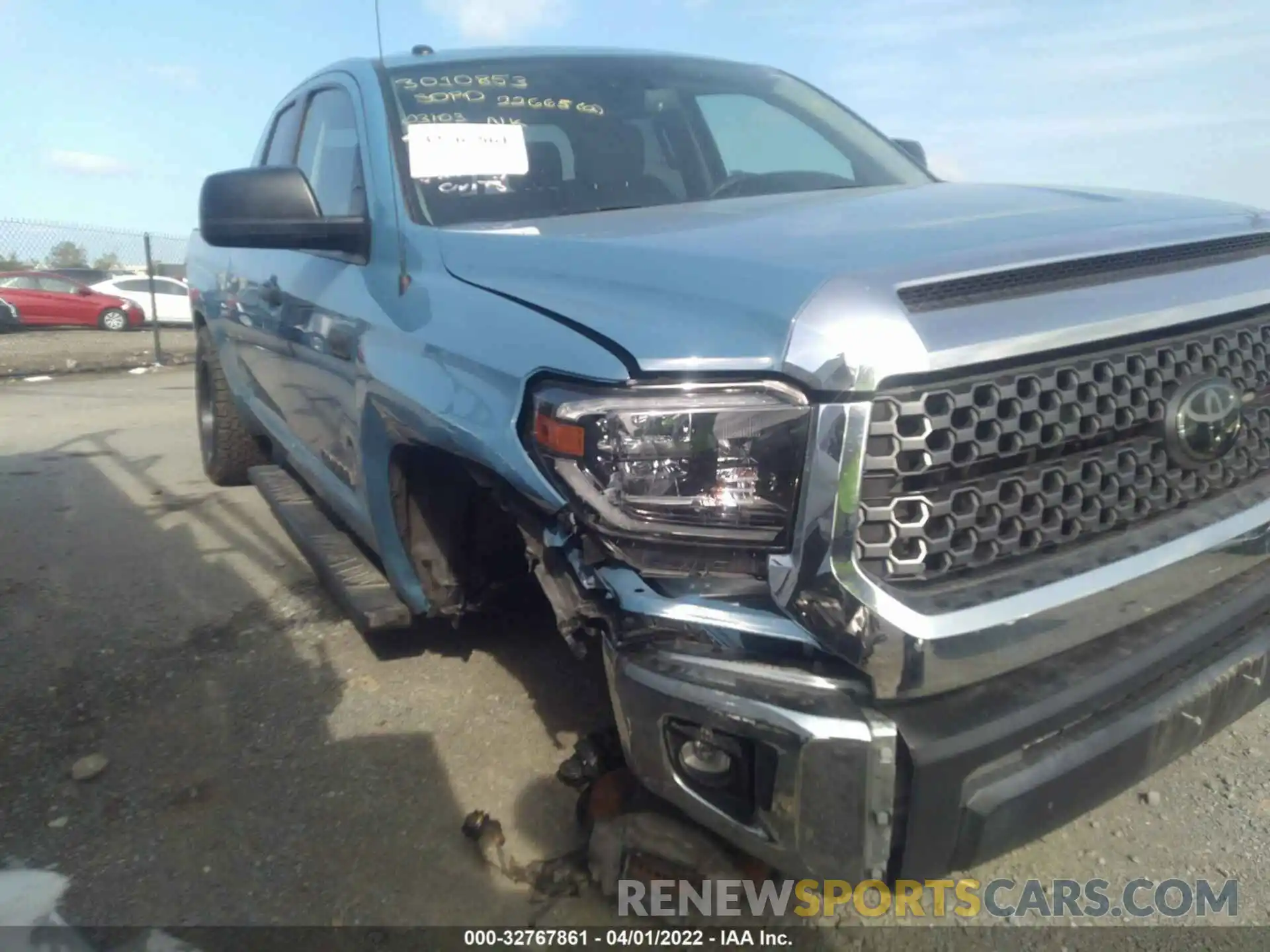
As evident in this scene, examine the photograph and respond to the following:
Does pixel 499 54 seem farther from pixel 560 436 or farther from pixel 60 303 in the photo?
pixel 60 303

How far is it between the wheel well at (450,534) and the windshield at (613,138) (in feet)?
2.17

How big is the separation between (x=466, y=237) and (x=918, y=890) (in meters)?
1.80

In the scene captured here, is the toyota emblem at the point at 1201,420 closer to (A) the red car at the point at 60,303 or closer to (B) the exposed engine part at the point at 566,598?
(B) the exposed engine part at the point at 566,598

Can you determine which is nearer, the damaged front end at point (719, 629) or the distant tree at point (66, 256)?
the damaged front end at point (719, 629)

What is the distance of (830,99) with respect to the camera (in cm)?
400

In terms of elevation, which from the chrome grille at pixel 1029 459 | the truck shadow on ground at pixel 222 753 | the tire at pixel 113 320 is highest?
the chrome grille at pixel 1029 459

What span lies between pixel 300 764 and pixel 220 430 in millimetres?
3131

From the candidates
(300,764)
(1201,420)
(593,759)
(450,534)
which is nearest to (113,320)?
(300,764)

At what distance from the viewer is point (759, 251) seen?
192 centimetres

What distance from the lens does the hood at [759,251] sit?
1.74 metres

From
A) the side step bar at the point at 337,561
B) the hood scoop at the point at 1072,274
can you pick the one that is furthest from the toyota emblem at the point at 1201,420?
the side step bar at the point at 337,561

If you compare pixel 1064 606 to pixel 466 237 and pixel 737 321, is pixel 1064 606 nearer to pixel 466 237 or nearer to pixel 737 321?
pixel 737 321

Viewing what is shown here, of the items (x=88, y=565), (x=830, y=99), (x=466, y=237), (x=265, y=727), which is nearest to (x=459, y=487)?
(x=466, y=237)

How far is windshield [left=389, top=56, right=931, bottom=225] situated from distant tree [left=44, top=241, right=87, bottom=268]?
55.8 feet
